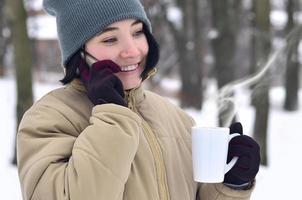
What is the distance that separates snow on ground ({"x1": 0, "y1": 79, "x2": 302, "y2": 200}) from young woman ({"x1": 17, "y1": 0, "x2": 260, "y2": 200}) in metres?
1.66

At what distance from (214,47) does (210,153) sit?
33.0 ft

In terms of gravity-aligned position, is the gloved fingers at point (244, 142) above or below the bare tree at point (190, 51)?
above

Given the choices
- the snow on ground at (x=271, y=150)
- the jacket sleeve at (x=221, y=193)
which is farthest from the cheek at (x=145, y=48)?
the snow on ground at (x=271, y=150)

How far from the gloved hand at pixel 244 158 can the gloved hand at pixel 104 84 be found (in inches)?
16.9

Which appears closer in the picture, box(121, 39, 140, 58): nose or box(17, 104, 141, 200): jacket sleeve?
box(17, 104, 141, 200): jacket sleeve

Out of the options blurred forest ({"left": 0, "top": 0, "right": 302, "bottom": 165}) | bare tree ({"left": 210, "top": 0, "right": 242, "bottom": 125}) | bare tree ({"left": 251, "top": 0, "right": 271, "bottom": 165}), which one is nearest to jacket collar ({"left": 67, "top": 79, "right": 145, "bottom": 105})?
blurred forest ({"left": 0, "top": 0, "right": 302, "bottom": 165})

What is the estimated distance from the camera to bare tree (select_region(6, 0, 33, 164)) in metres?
7.45

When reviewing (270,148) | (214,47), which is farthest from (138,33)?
(214,47)

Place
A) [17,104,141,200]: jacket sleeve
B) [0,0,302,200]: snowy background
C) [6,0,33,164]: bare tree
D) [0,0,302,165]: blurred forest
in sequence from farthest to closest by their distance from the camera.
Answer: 1. [0,0,302,165]: blurred forest
2. [6,0,33,164]: bare tree
3. [0,0,302,200]: snowy background
4. [17,104,141,200]: jacket sleeve

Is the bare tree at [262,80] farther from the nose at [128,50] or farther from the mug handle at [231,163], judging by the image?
the nose at [128,50]

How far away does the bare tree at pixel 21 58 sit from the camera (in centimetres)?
745

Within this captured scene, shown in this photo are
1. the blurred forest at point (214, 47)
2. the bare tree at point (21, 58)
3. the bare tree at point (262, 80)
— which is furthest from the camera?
the bare tree at point (262, 80)

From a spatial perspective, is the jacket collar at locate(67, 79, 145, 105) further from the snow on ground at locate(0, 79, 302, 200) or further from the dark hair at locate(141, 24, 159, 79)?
the snow on ground at locate(0, 79, 302, 200)

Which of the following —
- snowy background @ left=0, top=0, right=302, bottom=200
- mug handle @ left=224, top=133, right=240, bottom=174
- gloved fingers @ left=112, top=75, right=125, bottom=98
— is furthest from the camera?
snowy background @ left=0, top=0, right=302, bottom=200
